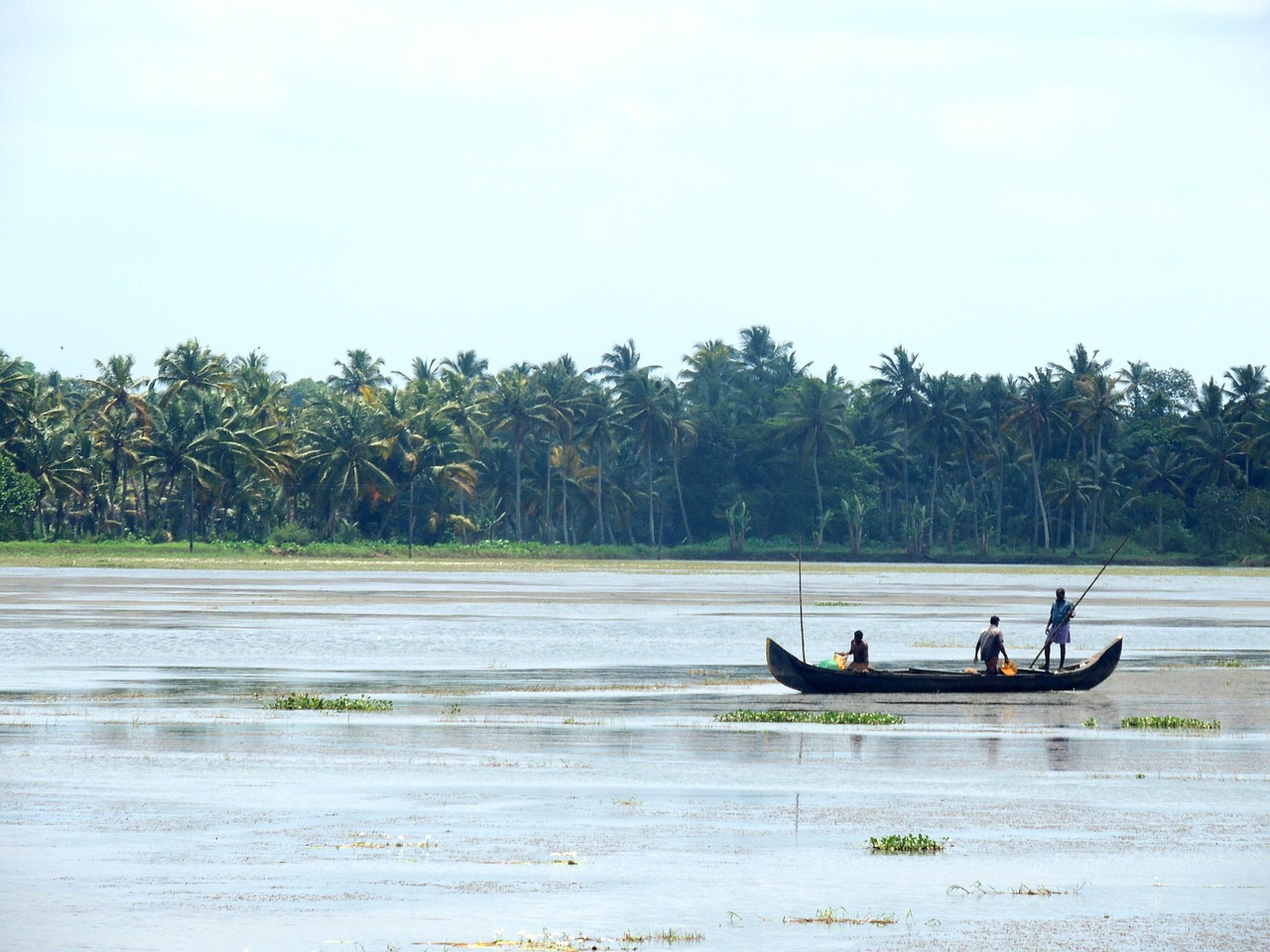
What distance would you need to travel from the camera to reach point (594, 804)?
60.7ft

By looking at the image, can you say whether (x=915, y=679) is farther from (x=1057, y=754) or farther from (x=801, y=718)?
(x=1057, y=754)

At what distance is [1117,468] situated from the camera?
13750cm

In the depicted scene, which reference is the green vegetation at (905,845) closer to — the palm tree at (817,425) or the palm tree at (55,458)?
the palm tree at (55,458)

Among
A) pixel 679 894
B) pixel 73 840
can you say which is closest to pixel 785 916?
pixel 679 894

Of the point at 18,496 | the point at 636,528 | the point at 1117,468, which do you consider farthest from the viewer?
the point at 636,528

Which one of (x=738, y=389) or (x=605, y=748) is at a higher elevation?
(x=738, y=389)

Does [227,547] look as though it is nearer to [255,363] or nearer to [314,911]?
[255,363]

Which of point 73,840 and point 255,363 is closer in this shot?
point 73,840

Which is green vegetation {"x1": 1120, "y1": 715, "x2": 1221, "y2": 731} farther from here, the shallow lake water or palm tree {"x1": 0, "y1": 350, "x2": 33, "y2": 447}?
palm tree {"x1": 0, "y1": 350, "x2": 33, "y2": 447}

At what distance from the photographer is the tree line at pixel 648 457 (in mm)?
116562

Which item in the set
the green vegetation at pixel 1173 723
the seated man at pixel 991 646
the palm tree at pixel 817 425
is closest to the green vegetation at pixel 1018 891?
the green vegetation at pixel 1173 723

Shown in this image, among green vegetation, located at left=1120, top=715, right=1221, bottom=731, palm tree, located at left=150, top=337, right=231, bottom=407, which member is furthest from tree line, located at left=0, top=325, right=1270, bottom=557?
green vegetation, located at left=1120, top=715, right=1221, bottom=731

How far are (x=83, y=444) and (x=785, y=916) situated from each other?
359 ft

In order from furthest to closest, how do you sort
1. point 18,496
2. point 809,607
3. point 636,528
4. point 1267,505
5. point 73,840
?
point 636,528 < point 1267,505 < point 18,496 < point 809,607 < point 73,840
